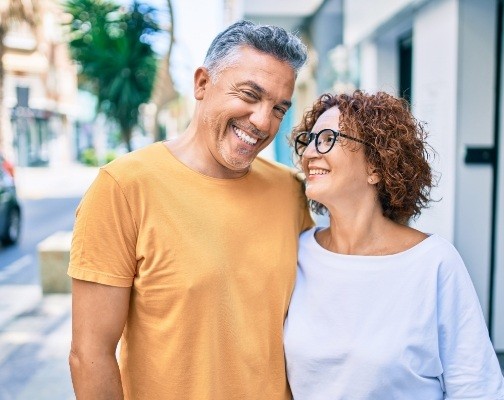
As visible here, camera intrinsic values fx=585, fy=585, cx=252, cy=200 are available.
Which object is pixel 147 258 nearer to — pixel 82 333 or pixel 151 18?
pixel 82 333

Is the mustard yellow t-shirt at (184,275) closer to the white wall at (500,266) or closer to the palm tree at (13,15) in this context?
the white wall at (500,266)

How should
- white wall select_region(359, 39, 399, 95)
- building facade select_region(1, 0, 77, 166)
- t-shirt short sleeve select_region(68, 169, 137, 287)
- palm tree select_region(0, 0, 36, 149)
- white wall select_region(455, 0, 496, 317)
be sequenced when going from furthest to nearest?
building facade select_region(1, 0, 77, 166) → palm tree select_region(0, 0, 36, 149) → white wall select_region(359, 39, 399, 95) → white wall select_region(455, 0, 496, 317) → t-shirt short sleeve select_region(68, 169, 137, 287)

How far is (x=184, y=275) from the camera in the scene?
171 centimetres

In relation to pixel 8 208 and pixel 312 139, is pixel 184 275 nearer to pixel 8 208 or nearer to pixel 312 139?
pixel 312 139

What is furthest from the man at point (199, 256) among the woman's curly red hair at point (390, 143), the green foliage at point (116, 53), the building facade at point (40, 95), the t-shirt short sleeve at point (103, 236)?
the building facade at point (40, 95)

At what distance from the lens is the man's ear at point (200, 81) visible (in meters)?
1.91

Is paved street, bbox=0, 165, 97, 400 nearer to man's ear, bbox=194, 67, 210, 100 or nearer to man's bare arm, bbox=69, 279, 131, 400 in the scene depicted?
man's bare arm, bbox=69, 279, 131, 400

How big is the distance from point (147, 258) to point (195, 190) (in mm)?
268

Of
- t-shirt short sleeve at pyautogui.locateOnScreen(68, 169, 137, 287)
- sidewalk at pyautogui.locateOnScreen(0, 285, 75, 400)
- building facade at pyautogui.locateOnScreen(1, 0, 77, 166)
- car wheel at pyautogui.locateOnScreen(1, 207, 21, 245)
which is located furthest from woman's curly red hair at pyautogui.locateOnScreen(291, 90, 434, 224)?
building facade at pyautogui.locateOnScreen(1, 0, 77, 166)

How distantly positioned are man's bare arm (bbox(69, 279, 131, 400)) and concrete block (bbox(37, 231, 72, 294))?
17.3 ft

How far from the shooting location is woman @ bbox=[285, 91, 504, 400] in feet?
5.70

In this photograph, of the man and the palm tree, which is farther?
the palm tree

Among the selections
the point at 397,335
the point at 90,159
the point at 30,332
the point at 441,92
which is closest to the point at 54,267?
the point at 30,332

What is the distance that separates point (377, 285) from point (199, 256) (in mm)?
563
